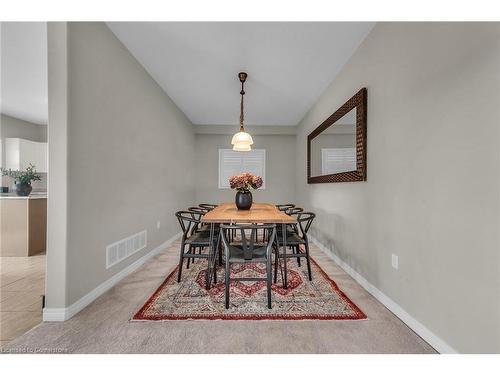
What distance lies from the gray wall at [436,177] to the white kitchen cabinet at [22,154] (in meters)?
6.36

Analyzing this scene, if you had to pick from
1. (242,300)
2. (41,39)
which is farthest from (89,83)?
(242,300)

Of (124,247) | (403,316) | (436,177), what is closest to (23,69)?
(124,247)

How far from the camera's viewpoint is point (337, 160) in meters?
3.10

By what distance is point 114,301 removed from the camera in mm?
2049

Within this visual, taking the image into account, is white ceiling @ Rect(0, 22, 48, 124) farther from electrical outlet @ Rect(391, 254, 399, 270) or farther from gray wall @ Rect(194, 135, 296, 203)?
electrical outlet @ Rect(391, 254, 399, 270)

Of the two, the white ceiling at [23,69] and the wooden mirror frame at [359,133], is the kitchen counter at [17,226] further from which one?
the wooden mirror frame at [359,133]

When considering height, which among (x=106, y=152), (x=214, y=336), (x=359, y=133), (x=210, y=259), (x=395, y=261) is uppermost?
(x=359, y=133)

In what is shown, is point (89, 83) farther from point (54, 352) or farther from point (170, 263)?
point (170, 263)

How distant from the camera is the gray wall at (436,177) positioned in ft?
3.82

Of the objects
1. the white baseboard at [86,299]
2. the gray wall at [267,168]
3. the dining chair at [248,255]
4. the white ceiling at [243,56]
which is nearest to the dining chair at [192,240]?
the dining chair at [248,255]

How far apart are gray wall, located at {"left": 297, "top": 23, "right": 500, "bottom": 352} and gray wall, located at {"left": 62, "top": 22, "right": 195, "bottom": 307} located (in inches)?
106

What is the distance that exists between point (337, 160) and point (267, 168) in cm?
306

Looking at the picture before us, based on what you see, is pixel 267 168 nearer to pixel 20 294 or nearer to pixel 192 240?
pixel 192 240

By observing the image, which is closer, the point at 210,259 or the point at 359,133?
the point at 210,259
